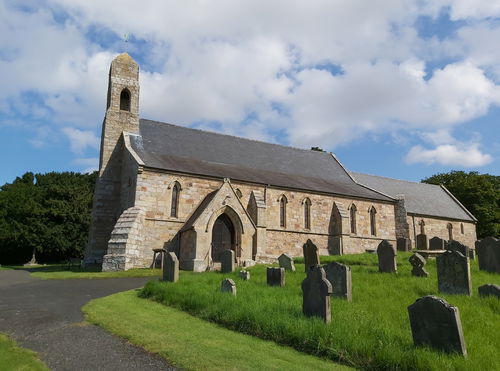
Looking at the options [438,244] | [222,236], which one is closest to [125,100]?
[222,236]

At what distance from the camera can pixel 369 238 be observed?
3162cm

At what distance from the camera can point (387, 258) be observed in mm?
15445

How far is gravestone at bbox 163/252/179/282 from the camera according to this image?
14.7 m

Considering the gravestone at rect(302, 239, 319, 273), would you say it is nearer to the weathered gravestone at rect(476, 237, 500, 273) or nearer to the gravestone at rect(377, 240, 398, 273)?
the gravestone at rect(377, 240, 398, 273)

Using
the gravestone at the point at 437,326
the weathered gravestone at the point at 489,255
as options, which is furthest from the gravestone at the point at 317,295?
the weathered gravestone at the point at 489,255

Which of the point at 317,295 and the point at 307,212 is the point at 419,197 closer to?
the point at 307,212

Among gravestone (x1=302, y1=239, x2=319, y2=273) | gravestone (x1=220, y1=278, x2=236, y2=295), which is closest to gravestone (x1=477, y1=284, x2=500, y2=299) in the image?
gravestone (x1=220, y1=278, x2=236, y2=295)

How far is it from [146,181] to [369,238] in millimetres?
17726

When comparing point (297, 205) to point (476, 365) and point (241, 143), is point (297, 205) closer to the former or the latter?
point (241, 143)

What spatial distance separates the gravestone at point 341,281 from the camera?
10703mm

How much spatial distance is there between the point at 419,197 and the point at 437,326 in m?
37.8

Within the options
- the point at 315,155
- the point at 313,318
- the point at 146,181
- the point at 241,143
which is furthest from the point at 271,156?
the point at 313,318

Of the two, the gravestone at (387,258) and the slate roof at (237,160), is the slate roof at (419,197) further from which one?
the gravestone at (387,258)

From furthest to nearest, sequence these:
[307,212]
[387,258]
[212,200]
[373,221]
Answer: [373,221] → [307,212] → [212,200] → [387,258]
